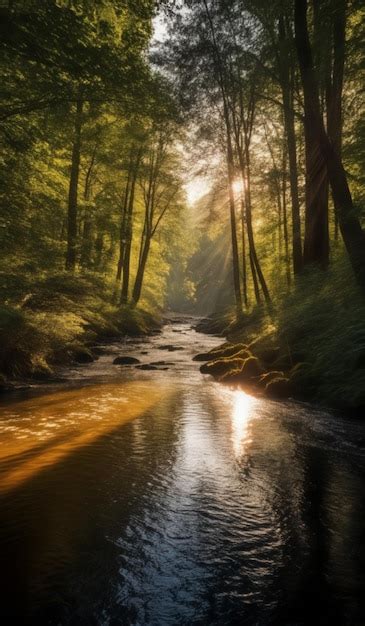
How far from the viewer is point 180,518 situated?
4086 millimetres

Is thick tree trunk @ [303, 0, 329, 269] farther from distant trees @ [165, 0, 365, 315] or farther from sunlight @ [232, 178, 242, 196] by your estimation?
sunlight @ [232, 178, 242, 196]

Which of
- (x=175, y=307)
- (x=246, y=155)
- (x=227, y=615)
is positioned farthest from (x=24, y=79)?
(x=175, y=307)

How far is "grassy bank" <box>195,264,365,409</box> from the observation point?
809cm

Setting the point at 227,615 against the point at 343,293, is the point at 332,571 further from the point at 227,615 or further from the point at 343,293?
the point at 343,293

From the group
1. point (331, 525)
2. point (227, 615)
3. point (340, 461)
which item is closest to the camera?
point (227, 615)

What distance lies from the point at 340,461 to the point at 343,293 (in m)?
6.14

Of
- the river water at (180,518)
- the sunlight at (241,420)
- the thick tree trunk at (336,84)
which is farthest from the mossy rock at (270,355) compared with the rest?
the thick tree trunk at (336,84)

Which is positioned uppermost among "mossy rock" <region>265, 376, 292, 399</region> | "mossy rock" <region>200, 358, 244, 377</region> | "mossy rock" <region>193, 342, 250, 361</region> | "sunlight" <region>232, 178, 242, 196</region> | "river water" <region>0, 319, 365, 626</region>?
"sunlight" <region>232, 178, 242, 196</region>

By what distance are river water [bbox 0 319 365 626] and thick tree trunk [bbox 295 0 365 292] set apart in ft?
12.7

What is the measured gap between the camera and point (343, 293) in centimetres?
1077

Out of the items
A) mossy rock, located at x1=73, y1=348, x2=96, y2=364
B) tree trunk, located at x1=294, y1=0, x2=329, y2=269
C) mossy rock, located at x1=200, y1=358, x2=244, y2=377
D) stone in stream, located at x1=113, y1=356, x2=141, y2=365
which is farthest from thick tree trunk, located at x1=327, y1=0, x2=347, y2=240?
mossy rock, located at x1=73, y1=348, x2=96, y2=364

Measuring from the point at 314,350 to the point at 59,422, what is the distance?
6.06 meters

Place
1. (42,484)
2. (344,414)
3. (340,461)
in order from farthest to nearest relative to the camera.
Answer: (344,414) → (340,461) → (42,484)

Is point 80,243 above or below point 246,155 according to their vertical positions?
below
